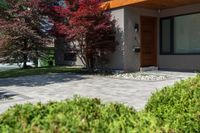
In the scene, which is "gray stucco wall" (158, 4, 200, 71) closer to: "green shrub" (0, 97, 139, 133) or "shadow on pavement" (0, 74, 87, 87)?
"shadow on pavement" (0, 74, 87, 87)

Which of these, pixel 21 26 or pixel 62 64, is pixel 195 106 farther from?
pixel 62 64

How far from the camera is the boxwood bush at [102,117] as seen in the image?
8.57 ft

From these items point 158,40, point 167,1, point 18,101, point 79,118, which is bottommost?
point 18,101

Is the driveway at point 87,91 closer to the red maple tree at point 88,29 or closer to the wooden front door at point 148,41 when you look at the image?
the red maple tree at point 88,29

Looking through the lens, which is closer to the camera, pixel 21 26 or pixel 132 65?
pixel 132 65

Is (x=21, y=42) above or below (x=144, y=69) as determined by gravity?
above

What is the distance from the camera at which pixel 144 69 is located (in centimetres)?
1516

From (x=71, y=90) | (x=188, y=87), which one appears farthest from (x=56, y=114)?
(x=71, y=90)

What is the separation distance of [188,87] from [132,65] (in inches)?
418

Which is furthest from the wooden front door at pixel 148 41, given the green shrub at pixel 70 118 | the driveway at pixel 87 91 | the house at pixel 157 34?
the green shrub at pixel 70 118

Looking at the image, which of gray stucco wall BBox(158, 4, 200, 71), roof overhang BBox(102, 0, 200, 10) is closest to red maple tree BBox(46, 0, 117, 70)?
roof overhang BBox(102, 0, 200, 10)

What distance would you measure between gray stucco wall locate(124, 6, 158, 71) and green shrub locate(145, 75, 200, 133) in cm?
1013

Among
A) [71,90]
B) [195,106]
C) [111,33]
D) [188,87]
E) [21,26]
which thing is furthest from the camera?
[21,26]

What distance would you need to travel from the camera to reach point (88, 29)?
1349 centimetres
